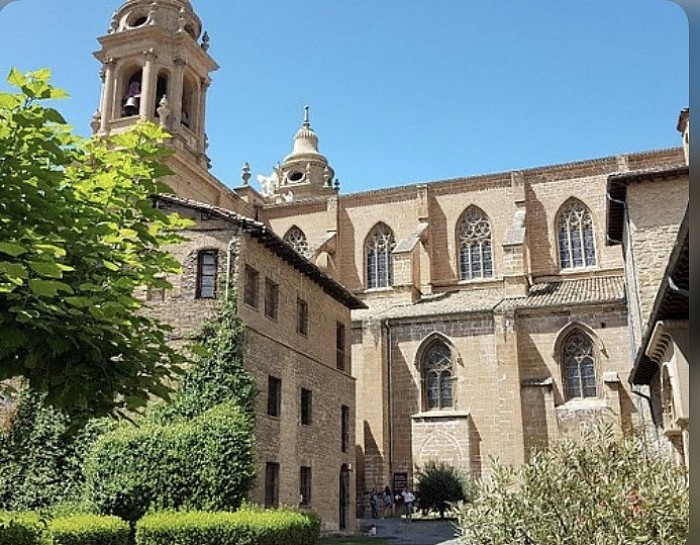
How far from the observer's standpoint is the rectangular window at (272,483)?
18.3 m

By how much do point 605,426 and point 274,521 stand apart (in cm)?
877

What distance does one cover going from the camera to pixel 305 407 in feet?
69.9

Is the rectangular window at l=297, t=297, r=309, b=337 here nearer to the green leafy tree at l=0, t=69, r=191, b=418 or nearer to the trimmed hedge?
the trimmed hedge

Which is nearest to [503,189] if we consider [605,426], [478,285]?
[478,285]

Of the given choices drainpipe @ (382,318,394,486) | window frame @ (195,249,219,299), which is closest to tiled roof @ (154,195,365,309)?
window frame @ (195,249,219,299)

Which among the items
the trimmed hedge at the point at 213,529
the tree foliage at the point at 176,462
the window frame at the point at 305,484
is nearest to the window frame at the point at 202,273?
the tree foliage at the point at 176,462

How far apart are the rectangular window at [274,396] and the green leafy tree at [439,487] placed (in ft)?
33.0

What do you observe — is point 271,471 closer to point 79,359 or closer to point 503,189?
point 79,359

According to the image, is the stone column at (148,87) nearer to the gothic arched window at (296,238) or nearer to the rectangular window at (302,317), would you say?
the gothic arched window at (296,238)

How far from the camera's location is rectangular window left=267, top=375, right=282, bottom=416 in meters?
19.0

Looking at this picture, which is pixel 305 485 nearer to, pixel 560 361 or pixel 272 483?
pixel 272 483

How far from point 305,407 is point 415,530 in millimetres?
6046

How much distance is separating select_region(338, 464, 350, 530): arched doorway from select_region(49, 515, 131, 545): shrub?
9.41 metres

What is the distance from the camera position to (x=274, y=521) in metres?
14.9
